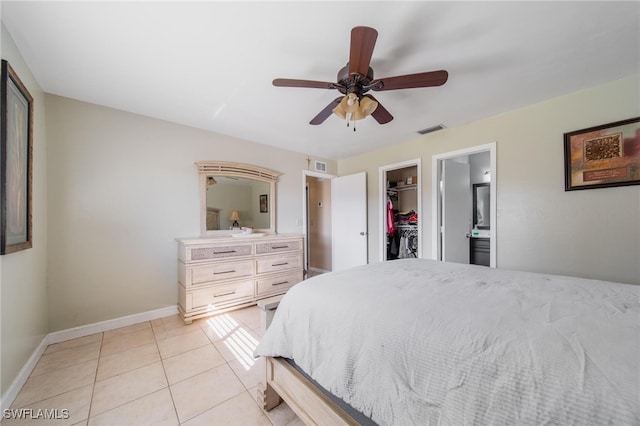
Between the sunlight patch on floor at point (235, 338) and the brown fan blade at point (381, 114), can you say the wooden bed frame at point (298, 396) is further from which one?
the brown fan blade at point (381, 114)

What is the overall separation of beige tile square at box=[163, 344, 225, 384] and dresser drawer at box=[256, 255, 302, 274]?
1.11 m

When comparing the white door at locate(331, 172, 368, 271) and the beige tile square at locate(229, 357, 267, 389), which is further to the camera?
the white door at locate(331, 172, 368, 271)

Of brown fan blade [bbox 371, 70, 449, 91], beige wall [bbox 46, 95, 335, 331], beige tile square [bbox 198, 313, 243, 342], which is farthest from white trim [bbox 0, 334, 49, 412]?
brown fan blade [bbox 371, 70, 449, 91]

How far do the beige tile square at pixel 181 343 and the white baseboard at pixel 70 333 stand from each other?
613 millimetres

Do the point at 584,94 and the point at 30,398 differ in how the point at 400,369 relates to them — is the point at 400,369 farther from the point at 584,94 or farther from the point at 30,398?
the point at 584,94

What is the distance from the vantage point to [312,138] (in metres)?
3.34

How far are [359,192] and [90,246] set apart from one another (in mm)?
3486

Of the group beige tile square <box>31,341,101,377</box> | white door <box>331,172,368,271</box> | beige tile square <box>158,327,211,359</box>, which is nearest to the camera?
beige tile square <box>31,341,101,377</box>

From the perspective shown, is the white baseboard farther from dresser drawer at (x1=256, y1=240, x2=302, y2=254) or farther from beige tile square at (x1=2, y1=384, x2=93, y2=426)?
dresser drawer at (x1=256, y1=240, x2=302, y2=254)

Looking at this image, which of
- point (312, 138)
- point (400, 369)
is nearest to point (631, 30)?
point (400, 369)

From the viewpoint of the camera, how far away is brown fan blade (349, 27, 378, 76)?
120cm

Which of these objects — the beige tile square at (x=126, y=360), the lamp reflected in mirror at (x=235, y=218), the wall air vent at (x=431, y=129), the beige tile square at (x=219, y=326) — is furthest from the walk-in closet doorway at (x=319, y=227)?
the beige tile square at (x=126, y=360)

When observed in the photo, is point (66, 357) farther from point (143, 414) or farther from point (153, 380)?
point (143, 414)

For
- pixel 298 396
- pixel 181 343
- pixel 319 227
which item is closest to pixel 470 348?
pixel 298 396
